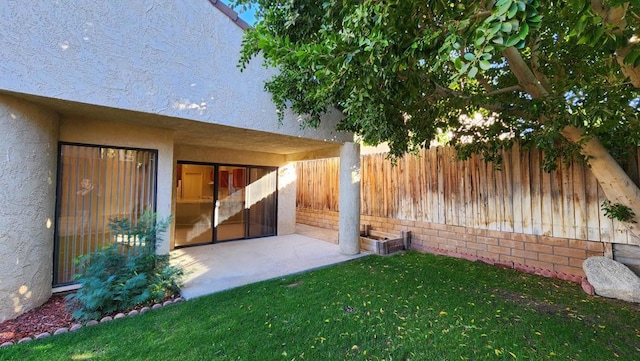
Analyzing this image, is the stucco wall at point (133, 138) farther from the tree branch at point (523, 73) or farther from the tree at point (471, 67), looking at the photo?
the tree branch at point (523, 73)

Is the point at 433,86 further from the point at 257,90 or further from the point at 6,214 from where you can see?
the point at 6,214

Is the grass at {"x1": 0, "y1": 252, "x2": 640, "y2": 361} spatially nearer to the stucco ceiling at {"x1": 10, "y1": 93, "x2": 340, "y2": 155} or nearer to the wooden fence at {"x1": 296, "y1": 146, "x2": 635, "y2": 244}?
the wooden fence at {"x1": 296, "y1": 146, "x2": 635, "y2": 244}

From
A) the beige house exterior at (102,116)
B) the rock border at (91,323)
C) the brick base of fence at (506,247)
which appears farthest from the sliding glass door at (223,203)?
the brick base of fence at (506,247)

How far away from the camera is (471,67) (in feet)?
7.59

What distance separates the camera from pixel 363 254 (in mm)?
7762

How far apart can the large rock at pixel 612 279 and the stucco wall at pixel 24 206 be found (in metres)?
9.64

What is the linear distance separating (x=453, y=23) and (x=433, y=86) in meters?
1.65

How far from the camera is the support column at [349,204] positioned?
7.76 m

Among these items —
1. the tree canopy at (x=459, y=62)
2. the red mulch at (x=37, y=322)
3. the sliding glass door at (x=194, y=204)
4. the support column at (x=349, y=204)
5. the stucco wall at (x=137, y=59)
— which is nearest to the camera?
the tree canopy at (x=459, y=62)

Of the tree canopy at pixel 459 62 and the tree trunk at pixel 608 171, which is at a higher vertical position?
the tree canopy at pixel 459 62

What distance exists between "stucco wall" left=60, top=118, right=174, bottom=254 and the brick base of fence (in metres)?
6.65

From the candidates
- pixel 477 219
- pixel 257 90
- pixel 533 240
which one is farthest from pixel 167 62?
pixel 533 240

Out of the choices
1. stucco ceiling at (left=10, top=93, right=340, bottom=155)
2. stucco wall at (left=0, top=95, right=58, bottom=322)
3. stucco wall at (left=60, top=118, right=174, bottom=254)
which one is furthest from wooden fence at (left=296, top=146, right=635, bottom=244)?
stucco wall at (left=0, top=95, right=58, bottom=322)

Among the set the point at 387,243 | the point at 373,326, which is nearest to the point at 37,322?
the point at 373,326
